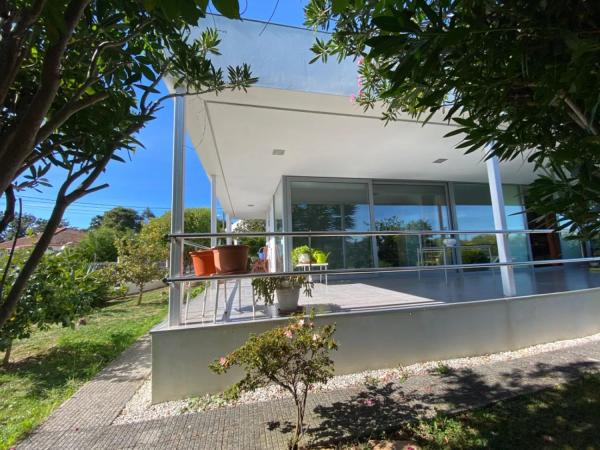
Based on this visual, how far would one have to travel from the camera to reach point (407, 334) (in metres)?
2.90

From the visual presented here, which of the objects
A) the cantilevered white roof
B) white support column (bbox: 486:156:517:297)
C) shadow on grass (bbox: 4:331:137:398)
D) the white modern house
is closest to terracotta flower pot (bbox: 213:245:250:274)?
the white modern house

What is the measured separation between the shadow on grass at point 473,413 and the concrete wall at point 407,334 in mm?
336

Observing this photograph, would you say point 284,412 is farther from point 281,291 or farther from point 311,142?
point 311,142

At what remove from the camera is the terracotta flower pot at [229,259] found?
9.28 ft

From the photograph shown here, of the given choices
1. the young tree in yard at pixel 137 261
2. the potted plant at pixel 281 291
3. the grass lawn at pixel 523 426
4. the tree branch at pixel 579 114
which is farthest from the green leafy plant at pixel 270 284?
the young tree in yard at pixel 137 261

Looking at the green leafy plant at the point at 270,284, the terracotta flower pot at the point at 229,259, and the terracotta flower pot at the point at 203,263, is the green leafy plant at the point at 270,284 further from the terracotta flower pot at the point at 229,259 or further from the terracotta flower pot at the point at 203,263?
the terracotta flower pot at the point at 203,263

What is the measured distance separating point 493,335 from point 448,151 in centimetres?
373

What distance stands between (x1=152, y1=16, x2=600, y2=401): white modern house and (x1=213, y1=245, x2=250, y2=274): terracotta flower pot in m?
0.32

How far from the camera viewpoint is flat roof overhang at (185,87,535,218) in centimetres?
372

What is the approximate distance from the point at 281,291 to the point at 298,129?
8.54ft

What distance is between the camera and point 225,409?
2234 millimetres

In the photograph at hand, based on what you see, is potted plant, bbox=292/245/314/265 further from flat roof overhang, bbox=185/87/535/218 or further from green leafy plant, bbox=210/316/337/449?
green leafy plant, bbox=210/316/337/449

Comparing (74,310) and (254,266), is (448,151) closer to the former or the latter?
(254,266)

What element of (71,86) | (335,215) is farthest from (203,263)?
(335,215)
